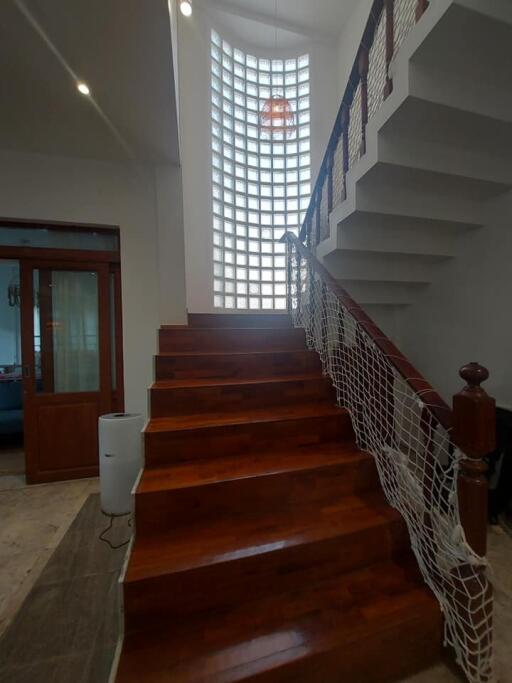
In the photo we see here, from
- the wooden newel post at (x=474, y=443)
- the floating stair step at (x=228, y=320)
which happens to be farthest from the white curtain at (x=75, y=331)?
the wooden newel post at (x=474, y=443)

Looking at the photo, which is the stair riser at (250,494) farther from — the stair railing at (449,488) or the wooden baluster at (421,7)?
the wooden baluster at (421,7)

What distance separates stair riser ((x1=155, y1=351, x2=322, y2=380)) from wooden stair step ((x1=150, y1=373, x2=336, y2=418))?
80mm

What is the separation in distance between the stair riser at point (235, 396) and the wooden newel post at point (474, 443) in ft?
3.52

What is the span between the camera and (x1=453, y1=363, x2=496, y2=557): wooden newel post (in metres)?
0.99

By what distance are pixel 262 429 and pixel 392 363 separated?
82 cm

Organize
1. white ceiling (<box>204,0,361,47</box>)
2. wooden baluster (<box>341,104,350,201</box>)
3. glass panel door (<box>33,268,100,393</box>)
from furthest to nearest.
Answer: white ceiling (<box>204,0,361,47</box>), glass panel door (<box>33,268,100,393</box>), wooden baluster (<box>341,104,350,201</box>)

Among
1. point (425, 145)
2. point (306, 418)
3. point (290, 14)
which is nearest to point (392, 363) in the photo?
point (306, 418)

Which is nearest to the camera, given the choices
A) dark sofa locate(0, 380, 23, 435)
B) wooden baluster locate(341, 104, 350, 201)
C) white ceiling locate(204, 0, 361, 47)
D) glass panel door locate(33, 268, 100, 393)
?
wooden baluster locate(341, 104, 350, 201)

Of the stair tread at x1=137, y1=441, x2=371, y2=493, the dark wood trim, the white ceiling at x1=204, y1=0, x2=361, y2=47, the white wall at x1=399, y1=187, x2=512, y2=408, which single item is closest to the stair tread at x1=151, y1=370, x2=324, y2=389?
the stair tread at x1=137, y1=441, x2=371, y2=493

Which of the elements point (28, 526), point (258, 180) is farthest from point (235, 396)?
point (258, 180)

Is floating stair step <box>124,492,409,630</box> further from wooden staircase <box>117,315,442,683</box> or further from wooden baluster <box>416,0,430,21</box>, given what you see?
wooden baluster <box>416,0,430,21</box>

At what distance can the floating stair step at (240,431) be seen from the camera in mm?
1602

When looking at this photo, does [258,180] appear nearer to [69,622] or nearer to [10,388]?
[10,388]

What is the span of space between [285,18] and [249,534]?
628 cm
